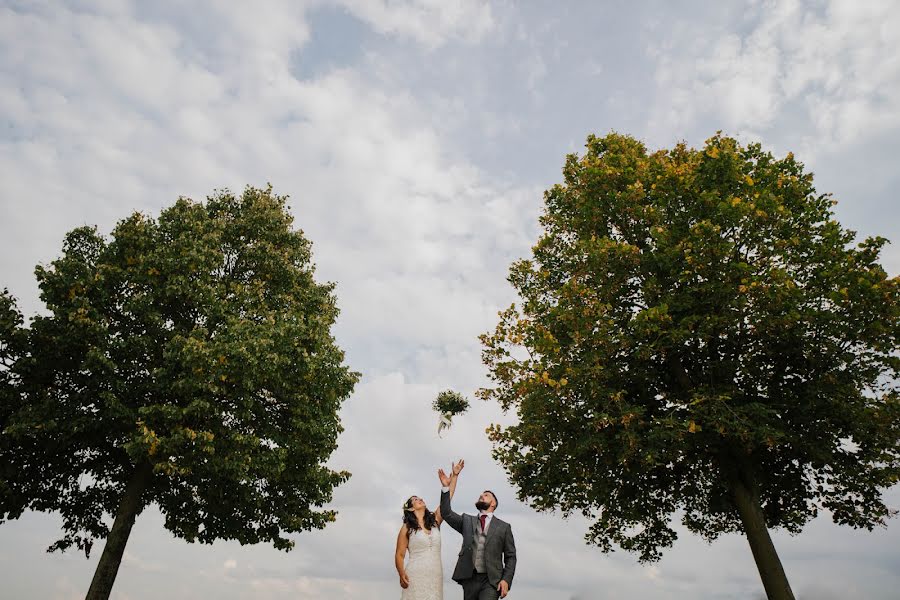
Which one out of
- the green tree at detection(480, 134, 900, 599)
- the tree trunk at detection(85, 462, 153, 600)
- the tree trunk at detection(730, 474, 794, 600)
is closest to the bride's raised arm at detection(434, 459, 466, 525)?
the green tree at detection(480, 134, 900, 599)

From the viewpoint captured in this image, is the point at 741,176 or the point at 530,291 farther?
the point at 530,291

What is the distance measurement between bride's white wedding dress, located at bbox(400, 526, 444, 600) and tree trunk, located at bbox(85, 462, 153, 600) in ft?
43.6

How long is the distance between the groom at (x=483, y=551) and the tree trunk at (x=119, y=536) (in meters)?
13.8

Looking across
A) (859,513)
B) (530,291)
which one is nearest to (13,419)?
(530,291)

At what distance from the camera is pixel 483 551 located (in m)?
8.66

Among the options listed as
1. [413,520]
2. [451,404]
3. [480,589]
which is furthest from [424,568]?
[451,404]

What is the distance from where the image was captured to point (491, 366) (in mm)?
18188

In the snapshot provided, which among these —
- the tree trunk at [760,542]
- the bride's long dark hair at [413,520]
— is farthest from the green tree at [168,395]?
the tree trunk at [760,542]

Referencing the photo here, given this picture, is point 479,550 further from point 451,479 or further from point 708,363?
point 708,363

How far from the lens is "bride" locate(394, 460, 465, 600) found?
27.6 ft

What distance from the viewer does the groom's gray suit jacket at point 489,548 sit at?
28.0 feet

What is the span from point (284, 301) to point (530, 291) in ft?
31.0

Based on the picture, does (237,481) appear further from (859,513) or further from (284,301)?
(859,513)

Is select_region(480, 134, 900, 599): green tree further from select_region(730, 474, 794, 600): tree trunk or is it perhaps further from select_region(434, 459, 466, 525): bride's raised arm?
select_region(434, 459, 466, 525): bride's raised arm
